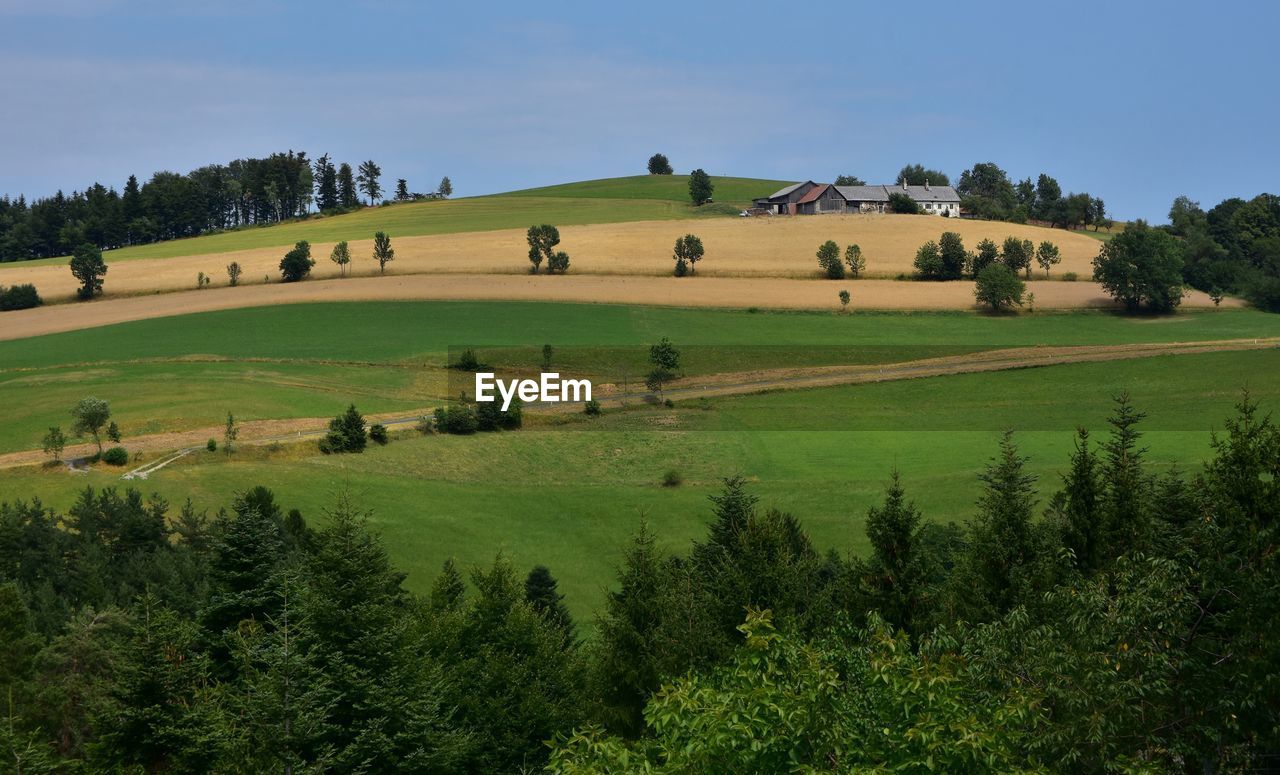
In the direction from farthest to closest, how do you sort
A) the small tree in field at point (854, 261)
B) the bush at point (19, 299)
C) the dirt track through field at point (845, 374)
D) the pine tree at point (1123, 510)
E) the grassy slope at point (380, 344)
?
the small tree in field at point (854, 261)
the bush at point (19, 299)
the grassy slope at point (380, 344)
the dirt track through field at point (845, 374)
the pine tree at point (1123, 510)

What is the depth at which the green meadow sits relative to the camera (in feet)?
252

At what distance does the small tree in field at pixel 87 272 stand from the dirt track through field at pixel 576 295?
14.7 ft

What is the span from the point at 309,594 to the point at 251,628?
121 inches

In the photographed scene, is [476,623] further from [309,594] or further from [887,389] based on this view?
[887,389]

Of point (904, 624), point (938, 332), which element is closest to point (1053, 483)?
point (904, 624)

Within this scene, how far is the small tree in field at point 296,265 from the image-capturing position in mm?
163500

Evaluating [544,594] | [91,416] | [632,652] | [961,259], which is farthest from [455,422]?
[961,259]

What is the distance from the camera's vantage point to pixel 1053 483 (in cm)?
7725

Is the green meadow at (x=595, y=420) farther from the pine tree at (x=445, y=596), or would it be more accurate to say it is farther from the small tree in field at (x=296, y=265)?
the small tree in field at (x=296, y=265)

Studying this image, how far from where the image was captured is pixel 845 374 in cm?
11369

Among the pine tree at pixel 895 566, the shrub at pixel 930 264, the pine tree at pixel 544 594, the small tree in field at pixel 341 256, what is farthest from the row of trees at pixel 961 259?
the pine tree at pixel 895 566

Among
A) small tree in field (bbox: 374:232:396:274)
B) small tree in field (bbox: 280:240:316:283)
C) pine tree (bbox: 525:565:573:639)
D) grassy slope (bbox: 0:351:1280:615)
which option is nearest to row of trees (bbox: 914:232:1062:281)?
grassy slope (bbox: 0:351:1280:615)

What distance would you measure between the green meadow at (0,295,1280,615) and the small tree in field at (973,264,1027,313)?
3.55 meters

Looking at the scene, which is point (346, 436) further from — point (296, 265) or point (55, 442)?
point (296, 265)
